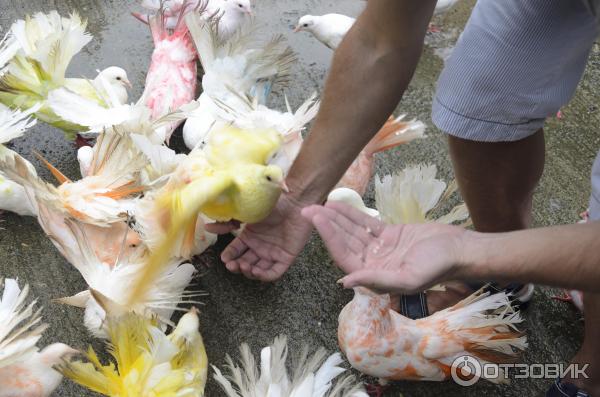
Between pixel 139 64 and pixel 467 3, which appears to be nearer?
pixel 139 64

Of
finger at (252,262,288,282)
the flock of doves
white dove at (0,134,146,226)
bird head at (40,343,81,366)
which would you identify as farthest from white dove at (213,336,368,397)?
white dove at (0,134,146,226)

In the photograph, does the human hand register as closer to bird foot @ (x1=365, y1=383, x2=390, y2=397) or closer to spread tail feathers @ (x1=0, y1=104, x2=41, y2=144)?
bird foot @ (x1=365, y1=383, x2=390, y2=397)

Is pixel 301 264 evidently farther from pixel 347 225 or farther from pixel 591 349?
pixel 591 349

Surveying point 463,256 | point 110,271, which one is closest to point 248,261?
point 110,271

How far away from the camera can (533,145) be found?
1.73m

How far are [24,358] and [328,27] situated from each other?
1791 mm

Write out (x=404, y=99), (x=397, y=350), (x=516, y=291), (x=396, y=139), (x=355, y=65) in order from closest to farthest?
(x=355, y=65) < (x=397, y=350) < (x=516, y=291) < (x=396, y=139) < (x=404, y=99)

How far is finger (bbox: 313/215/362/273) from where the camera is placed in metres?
1.30

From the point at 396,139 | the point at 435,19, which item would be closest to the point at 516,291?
the point at 396,139

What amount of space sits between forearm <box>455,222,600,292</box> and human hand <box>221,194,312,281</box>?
0.60 metres

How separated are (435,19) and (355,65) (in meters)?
1.69

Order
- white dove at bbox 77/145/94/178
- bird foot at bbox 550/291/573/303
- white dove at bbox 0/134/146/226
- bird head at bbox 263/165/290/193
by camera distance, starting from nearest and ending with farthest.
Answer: bird head at bbox 263/165/290/193
white dove at bbox 0/134/146/226
bird foot at bbox 550/291/573/303
white dove at bbox 77/145/94/178

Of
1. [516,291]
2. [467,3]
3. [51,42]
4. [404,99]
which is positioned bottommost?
[516,291]

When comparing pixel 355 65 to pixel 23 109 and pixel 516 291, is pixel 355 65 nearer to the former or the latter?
pixel 516 291
